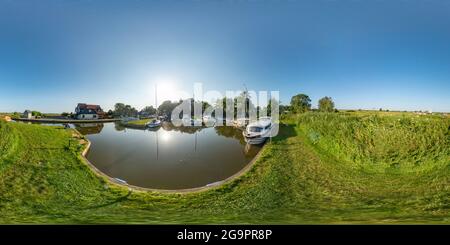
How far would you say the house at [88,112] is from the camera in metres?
27.3

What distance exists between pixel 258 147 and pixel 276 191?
18.7ft

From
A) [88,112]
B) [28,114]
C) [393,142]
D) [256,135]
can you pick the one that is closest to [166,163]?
[256,135]

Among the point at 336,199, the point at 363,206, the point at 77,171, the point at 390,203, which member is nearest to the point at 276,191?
the point at 336,199

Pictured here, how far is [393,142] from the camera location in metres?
8.22

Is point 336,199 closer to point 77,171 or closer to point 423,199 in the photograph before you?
point 423,199

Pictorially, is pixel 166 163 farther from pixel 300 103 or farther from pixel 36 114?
pixel 36 114

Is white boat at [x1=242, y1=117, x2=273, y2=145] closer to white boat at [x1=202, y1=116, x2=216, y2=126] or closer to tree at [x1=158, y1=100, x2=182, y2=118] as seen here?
white boat at [x1=202, y1=116, x2=216, y2=126]

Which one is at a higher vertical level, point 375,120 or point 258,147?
point 375,120

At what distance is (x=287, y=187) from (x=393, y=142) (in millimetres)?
5233

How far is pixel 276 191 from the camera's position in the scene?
5.93 m

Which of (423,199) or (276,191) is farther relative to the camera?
(276,191)

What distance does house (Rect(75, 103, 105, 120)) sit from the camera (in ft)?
89.5

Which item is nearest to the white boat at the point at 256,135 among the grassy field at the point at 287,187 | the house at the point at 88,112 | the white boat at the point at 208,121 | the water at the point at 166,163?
the water at the point at 166,163

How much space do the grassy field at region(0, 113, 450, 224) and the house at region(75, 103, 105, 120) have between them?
1883 cm
